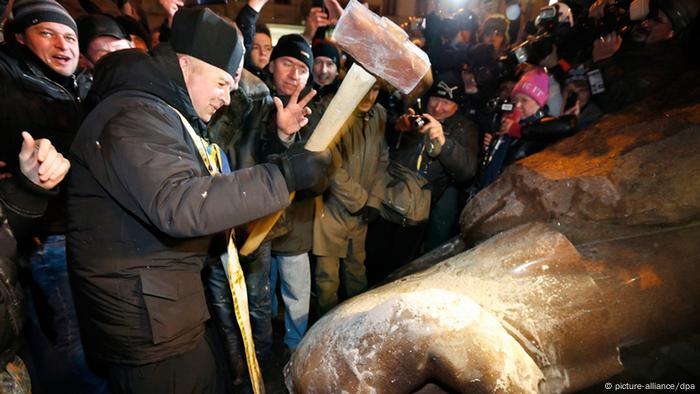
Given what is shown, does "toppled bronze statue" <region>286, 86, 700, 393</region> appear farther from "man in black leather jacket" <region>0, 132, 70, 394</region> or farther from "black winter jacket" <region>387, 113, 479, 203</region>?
"black winter jacket" <region>387, 113, 479, 203</region>

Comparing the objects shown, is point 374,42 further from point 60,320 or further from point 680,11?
point 680,11

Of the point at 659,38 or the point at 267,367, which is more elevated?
the point at 659,38

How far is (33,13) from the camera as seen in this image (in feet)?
9.60

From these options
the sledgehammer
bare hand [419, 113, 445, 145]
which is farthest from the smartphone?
the sledgehammer

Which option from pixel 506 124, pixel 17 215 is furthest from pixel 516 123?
pixel 17 215

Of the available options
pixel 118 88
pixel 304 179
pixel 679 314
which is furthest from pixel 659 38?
pixel 118 88

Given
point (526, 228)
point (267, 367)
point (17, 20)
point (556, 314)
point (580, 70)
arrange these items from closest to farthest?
point (556, 314)
point (526, 228)
point (17, 20)
point (267, 367)
point (580, 70)

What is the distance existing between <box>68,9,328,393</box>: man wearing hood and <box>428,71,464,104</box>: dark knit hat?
288 centimetres

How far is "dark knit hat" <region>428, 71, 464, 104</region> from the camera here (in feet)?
14.2

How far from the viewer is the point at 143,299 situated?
1.71 meters

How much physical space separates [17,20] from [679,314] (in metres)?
5.09

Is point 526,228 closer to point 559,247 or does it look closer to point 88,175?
point 559,247

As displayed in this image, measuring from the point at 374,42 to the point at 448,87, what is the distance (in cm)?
Result: 283

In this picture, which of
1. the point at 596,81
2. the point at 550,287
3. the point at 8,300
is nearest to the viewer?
the point at 8,300
